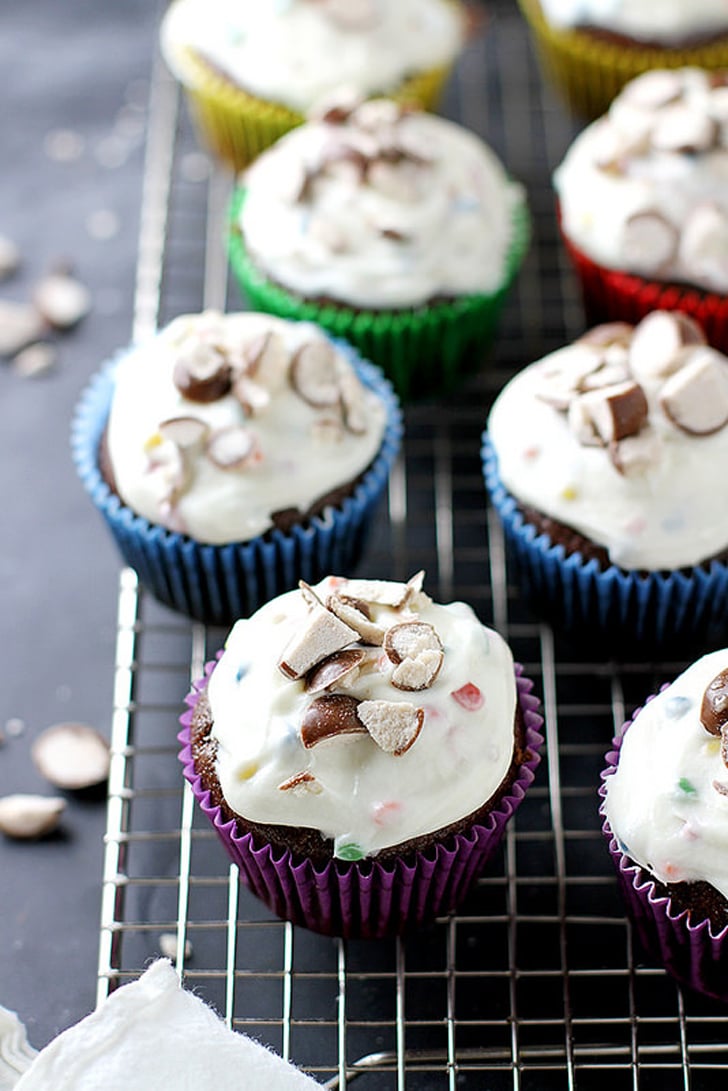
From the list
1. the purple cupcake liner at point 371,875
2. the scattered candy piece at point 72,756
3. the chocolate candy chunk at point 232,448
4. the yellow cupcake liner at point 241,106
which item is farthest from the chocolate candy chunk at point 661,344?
the scattered candy piece at point 72,756

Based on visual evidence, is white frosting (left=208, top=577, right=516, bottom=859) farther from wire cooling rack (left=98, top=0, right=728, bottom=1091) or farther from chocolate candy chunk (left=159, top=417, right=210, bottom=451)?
chocolate candy chunk (left=159, top=417, right=210, bottom=451)

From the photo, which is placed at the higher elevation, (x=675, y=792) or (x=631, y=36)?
(x=631, y=36)

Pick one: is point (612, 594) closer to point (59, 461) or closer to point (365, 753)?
point (365, 753)

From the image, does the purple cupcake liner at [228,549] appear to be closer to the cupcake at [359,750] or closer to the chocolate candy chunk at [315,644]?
the cupcake at [359,750]

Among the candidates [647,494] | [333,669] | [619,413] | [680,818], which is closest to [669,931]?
[680,818]

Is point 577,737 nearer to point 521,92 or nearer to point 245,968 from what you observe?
point 245,968

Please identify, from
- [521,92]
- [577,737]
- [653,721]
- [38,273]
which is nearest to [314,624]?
[653,721]
